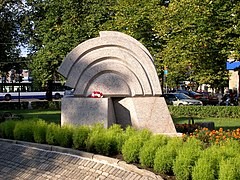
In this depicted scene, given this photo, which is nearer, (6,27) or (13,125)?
(13,125)

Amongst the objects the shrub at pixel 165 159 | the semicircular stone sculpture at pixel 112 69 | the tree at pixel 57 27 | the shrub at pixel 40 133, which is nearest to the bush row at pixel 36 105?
the tree at pixel 57 27

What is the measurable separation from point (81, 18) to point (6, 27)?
752 cm

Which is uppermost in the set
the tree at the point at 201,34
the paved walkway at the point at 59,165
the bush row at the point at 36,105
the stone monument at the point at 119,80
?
the tree at the point at 201,34

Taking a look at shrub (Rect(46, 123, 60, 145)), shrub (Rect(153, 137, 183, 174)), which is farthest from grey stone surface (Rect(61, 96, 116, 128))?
shrub (Rect(153, 137, 183, 174))

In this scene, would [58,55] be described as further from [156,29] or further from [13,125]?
[13,125]

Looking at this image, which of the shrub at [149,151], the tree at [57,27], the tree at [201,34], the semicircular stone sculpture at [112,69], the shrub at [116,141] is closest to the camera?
the shrub at [149,151]

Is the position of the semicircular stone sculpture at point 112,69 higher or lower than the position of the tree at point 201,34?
lower

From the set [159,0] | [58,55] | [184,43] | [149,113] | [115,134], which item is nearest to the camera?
[115,134]

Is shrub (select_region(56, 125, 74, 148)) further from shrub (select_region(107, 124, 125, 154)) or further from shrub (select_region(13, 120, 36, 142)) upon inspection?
shrub (select_region(13, 120, 36, 142))

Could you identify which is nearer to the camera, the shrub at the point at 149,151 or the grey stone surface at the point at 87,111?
the shrub at the point at 149,151

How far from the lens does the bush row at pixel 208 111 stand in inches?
1083

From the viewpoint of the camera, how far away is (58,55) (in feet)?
118

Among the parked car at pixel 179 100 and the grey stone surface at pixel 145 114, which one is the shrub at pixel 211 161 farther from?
the parked car at pixel 179 100

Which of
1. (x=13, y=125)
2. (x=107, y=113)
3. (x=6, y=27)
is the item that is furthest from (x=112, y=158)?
(x=6, y=27)
